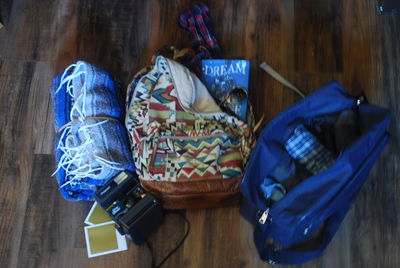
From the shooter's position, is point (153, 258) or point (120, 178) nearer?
point (120, 178)

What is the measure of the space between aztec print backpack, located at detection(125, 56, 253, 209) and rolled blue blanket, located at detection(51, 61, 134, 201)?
5 centimetres

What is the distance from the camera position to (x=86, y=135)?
1.03 meters

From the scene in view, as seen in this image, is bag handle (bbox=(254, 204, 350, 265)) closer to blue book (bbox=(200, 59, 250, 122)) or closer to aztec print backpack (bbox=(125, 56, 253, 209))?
aztec print backpack (bbox=(125, 56, 253, 209))

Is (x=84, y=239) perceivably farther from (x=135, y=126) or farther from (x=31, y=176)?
(x=135, y=126)

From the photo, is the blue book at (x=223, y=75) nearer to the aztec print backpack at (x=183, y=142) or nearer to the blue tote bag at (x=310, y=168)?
the aztec print backpack at (x=183, y=142)

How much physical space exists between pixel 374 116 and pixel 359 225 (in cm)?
45

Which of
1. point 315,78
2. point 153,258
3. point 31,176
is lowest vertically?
point 153,258

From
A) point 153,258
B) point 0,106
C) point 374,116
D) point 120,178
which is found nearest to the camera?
point 374,116

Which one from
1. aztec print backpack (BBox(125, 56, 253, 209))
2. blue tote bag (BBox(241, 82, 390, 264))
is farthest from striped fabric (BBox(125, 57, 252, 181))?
blue tote bag (BBox(241, 82, 390, 264))

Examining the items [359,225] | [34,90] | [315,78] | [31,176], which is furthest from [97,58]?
[359,225]

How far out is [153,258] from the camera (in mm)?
1113

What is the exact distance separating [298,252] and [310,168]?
0.26 metres

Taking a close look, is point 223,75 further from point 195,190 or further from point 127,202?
point 127,202

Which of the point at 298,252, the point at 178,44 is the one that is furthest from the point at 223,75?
the point at 298,252
